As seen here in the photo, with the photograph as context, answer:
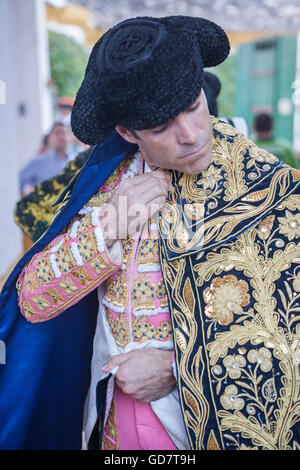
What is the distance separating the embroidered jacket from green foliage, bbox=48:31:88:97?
39.9 ft

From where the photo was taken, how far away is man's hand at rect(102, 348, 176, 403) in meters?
1.03

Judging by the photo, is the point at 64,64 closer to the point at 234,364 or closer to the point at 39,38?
the point at 39,38

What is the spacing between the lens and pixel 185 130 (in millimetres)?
924

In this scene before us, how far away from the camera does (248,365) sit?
928 millimetres

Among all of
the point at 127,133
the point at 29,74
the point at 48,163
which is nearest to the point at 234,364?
the point at 127,133

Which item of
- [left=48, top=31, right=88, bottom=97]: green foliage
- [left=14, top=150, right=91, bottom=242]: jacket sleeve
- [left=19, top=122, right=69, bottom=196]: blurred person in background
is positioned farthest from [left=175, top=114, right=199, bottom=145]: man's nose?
[left=48, top=31, right=88, bottom=97]: green foliage

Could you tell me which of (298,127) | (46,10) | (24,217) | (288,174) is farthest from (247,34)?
(288,174)

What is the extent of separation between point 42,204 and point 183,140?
888 millimetres

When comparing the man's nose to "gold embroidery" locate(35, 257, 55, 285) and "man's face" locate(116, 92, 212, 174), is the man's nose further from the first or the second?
"gold embroidery" locate(35, 257, 55, 285)

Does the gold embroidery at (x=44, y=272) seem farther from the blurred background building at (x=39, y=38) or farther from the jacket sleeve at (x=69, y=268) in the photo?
the blurred background building at (x=39, y=38)

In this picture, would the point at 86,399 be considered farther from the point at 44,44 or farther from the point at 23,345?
the point at 44,44

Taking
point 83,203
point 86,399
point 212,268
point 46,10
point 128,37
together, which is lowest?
point 86,399

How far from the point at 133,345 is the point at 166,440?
0.23 m

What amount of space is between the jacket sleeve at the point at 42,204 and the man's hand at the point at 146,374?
0.73 meters
